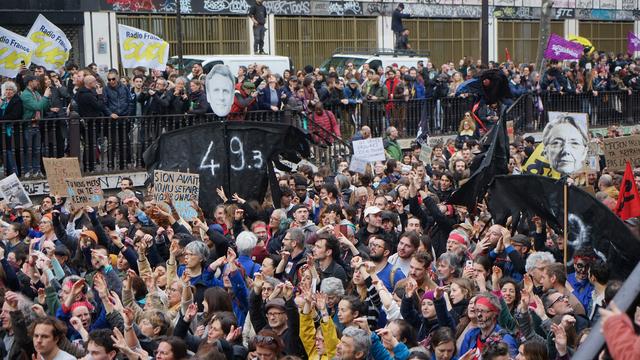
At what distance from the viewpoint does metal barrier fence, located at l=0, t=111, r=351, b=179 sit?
677 inches

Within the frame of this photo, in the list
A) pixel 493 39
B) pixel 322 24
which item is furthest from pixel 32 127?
pixel 493 39

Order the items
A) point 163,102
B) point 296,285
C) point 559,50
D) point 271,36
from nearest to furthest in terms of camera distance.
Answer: point 296,285 < point 163,102 < point 559,50 < point 271,36

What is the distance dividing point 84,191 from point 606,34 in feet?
124

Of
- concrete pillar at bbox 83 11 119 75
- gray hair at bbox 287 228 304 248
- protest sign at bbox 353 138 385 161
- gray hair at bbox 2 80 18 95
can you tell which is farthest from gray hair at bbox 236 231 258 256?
concrete pillar at bbox 83 11 119 75

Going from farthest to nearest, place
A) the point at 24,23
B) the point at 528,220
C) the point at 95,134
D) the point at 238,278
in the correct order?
1. the point at 24,23
2. the point at 95,134
3. the point at 528,220
4. the point at 238,278

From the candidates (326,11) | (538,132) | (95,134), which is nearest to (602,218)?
(95,134)

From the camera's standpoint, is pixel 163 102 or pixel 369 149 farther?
pixel 163 102

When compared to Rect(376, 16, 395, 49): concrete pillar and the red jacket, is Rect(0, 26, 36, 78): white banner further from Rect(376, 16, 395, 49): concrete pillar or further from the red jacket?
Rect(376, 16, 395, 49): concrete pillar

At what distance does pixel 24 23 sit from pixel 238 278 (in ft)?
67.3

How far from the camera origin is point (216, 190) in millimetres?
13359

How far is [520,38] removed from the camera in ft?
145

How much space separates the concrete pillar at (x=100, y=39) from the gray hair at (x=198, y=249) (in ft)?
66.5

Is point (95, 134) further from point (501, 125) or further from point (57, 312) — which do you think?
point (57, 312)

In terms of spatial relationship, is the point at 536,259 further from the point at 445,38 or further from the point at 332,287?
the point at 445,38
